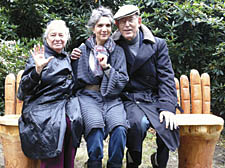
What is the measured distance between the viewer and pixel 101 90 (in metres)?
2.62

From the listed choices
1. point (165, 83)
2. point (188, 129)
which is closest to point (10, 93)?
point (165, 83)

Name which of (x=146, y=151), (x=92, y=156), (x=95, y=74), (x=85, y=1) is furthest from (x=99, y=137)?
(x=85, y=1)

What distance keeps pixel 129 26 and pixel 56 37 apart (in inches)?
29.5

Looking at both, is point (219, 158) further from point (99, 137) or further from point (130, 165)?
point (99, 137)

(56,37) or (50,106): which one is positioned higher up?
(56,37)

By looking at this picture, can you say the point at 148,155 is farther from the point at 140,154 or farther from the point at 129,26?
the point at 129,26

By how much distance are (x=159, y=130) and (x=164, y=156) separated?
406mm

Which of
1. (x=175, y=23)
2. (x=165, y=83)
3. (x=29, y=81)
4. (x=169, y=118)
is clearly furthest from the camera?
(x=175, y=23)

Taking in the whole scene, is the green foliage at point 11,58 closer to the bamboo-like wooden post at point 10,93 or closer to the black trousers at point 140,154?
the bamboo-like wooden post at point 10,93

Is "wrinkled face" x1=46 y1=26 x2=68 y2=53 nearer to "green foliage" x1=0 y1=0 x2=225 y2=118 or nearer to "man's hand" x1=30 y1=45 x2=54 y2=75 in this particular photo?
"man's hand" x1=30 y1=45 x2=54 y2=75

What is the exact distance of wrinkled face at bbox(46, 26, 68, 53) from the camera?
262 cm

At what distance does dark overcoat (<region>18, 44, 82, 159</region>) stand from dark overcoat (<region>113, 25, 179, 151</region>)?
59 cm

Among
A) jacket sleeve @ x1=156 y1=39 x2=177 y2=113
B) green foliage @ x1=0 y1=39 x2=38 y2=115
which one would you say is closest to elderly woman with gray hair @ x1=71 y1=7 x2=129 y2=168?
jacket sleeve @ x1=156 y1=39 x2=177 y2=113

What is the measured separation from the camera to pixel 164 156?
2775 millimetres
